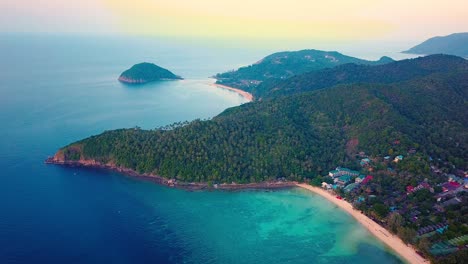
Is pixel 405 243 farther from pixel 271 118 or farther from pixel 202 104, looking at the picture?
pixel 202 104

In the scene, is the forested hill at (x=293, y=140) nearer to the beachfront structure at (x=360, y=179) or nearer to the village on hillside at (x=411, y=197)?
the village on hillside at (x=411, y=197)

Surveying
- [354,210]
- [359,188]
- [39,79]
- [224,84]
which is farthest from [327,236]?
[39,79]

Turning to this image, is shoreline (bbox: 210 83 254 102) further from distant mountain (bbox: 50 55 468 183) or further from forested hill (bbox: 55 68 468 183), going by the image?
forested hill (bbox: 55 68 468 183)

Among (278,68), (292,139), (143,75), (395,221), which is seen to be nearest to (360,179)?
(395,221)

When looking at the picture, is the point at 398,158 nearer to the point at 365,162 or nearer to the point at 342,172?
the point at 365,162

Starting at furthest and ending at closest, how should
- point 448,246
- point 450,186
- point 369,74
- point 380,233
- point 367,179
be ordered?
point 369,74
point 367,179
point 450,186
point 380,233
point 448,246

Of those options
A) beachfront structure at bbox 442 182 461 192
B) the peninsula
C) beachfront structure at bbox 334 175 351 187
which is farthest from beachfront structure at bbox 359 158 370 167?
beachfront structure at bbox 442 182 461 192
